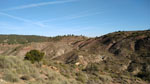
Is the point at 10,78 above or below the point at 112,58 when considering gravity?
above

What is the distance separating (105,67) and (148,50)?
36.1 feet

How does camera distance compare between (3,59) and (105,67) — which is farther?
(105,67)

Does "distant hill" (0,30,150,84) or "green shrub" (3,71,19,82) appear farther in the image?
"distant hill" (0,30,150,84)

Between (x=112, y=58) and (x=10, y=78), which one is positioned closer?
(x=10, y=78)

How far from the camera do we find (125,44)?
116 ft

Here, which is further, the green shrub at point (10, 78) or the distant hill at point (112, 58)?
the distant hill at point (112, 58)

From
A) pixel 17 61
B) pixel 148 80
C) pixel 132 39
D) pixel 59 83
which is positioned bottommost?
pixel 148 80

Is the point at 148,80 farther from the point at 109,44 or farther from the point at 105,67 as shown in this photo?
the point at 109,44

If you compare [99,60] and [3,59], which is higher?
[3,59]

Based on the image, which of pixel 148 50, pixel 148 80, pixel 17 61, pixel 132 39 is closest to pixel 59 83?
pixel 17 61

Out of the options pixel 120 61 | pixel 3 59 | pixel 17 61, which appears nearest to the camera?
pixel 3 59

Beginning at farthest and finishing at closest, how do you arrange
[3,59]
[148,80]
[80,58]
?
1. [80,58]
2. [148,80]
3. [3,59]

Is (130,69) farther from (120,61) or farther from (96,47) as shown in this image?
(96,47)

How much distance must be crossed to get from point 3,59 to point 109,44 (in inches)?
1192
